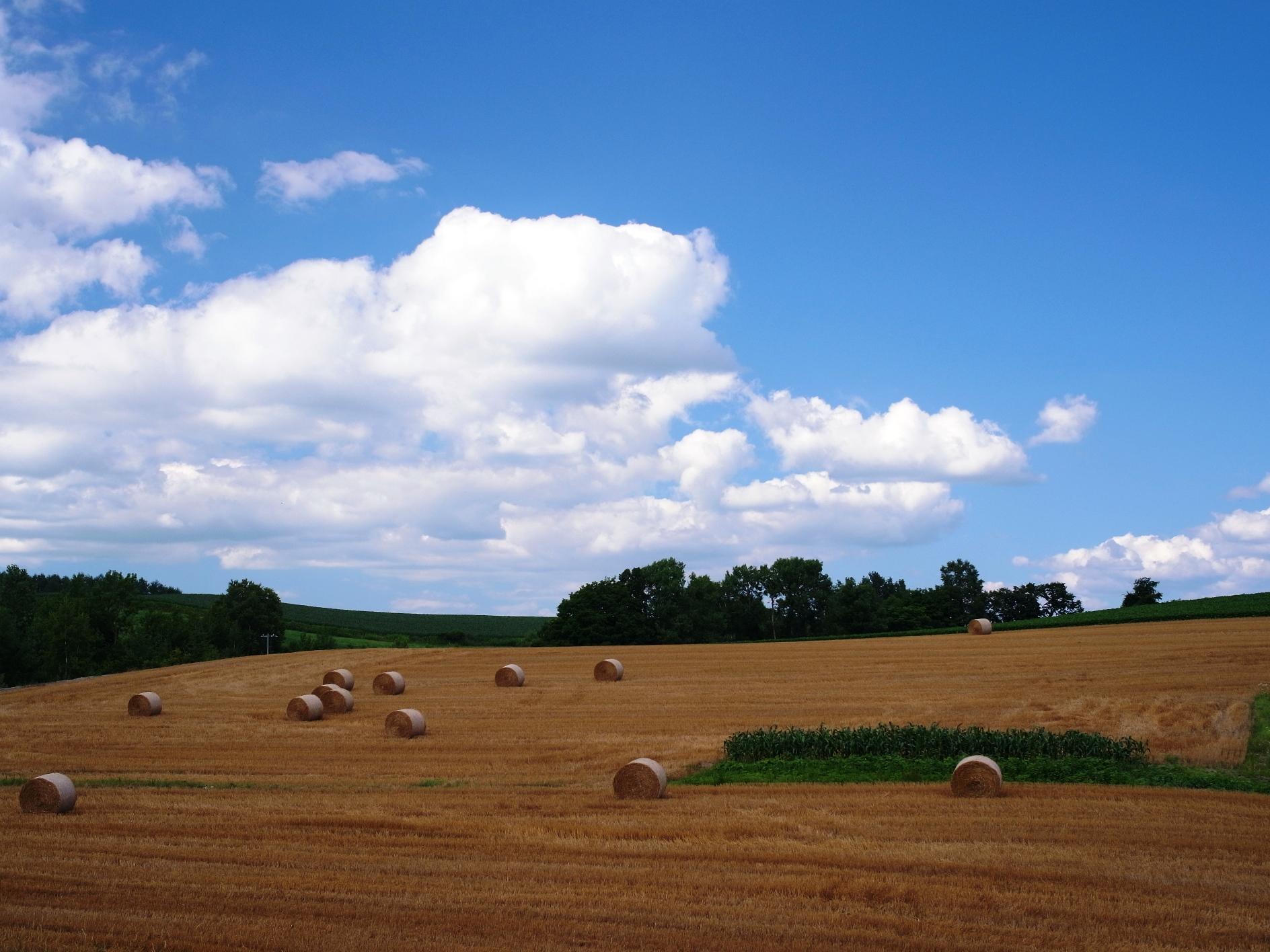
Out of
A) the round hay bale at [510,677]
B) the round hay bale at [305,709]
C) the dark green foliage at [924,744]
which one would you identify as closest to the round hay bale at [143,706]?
the round hay bale at [305,709]

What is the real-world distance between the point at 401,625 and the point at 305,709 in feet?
318

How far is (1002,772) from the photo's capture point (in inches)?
725

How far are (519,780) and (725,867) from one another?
8631mm

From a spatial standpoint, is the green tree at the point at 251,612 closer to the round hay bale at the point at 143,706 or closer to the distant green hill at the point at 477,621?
the distant green hill at the point at 477,621

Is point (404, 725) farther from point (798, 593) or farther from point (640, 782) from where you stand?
point (798, 593)

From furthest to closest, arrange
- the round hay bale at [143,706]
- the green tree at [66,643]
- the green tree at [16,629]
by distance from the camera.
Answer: the green tree at [16,629] → the green tree at [66,643] → the round hay bale at [143,706]

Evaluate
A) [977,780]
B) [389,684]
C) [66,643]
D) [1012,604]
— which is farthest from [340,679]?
[1012,604]

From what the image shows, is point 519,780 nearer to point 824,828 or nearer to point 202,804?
point 202,804

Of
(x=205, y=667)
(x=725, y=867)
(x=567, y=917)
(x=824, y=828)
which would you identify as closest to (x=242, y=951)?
(x=567, y=917)

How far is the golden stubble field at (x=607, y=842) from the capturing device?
31.8 feet

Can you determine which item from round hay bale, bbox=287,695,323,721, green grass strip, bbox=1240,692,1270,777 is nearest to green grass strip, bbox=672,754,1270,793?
green grass strip, bbox=1240,692,1270,777

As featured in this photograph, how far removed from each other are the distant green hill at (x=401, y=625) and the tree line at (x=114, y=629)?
663cm

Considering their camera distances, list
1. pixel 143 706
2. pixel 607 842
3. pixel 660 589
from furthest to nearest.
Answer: pixel 660 589 → pixel 143 706 → pixel 607 842

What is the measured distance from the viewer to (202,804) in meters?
17.0
